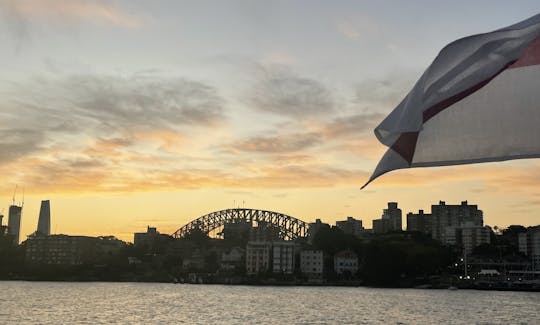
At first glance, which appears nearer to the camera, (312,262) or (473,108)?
(473,108)

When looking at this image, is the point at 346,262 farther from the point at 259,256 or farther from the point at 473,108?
the point at 473,108

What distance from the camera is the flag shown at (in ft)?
22.1

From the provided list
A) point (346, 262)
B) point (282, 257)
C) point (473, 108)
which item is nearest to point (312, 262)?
point (282, 257)

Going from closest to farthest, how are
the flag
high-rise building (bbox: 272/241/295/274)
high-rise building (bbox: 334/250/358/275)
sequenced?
the flag < high-rise building (bbox: 334/250/358/275) < high-rise building (bbox: 272/241/295/274)

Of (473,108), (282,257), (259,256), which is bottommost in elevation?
(473,108)

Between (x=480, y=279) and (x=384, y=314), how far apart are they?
11205 centimetres

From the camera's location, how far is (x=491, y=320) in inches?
2682

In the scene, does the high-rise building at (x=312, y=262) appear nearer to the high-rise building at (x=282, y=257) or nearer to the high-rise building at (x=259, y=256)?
the high-rise building at (x=282, y=257)

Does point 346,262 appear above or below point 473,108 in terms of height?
above

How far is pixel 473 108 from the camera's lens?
7188 millimetres

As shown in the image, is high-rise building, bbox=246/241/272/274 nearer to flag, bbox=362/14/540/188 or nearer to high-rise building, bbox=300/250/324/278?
high-rise building, bbox=300/250/324/278

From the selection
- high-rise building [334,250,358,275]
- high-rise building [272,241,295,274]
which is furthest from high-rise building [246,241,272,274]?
high-rise building [334,250,358,275]

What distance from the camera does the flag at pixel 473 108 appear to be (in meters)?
6.75

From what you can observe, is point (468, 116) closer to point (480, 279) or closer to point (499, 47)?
point (499, 47)
